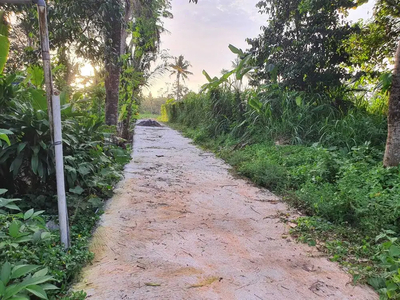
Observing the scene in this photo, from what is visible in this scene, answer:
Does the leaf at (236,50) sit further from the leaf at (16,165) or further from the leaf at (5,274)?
the leaf at (5,274)

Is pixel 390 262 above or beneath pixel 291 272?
above

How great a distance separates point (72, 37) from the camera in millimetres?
3178

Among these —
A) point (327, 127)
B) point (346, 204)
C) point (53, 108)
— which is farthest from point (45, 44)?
point (327, 127)

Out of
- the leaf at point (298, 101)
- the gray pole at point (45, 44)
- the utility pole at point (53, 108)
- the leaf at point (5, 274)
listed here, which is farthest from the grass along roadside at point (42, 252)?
the leaf at point (298, 101)

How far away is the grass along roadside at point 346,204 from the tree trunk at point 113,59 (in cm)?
261

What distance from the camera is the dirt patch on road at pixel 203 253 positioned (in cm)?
146

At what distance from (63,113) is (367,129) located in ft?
14.2

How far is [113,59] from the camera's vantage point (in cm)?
351

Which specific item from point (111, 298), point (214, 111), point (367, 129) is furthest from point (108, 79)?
point (367, 129)

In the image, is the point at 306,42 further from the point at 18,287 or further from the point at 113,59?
the point at 18,287

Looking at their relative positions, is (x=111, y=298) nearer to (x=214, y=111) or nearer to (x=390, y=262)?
(x=390, y=262)

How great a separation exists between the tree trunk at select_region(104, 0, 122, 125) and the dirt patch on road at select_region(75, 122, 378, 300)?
1.84 metres

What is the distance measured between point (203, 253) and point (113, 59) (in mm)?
2922

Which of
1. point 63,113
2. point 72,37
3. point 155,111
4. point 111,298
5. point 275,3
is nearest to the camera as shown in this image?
point 111,298
